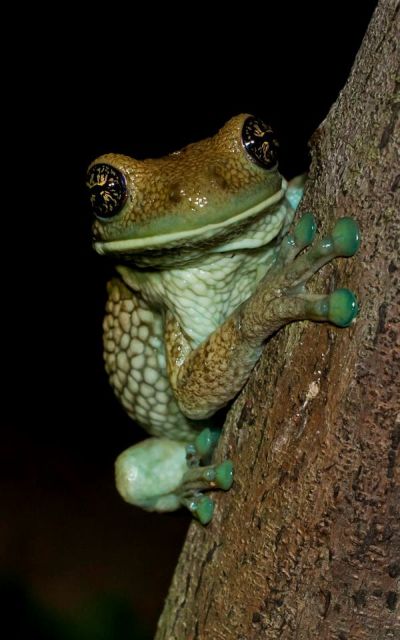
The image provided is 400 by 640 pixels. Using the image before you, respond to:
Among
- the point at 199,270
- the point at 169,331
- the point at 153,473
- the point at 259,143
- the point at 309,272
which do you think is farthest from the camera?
the point at 153,473

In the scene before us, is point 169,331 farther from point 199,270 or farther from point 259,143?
point 259,143

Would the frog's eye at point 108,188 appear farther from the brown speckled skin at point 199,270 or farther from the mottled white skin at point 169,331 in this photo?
the mottled white skin at point 169,331

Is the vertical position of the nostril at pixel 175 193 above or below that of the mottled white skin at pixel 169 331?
above

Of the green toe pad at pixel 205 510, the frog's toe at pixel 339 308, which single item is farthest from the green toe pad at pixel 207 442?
the frog's toe at pixel 339 308

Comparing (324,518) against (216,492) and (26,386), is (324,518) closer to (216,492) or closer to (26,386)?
(216,492)

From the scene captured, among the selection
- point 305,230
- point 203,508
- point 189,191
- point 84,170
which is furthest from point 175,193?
point 84,170

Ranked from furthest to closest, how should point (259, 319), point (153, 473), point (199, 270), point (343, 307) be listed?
point (153, 473)
point (199, 270)
point (259, 319)
point (343, 307)
